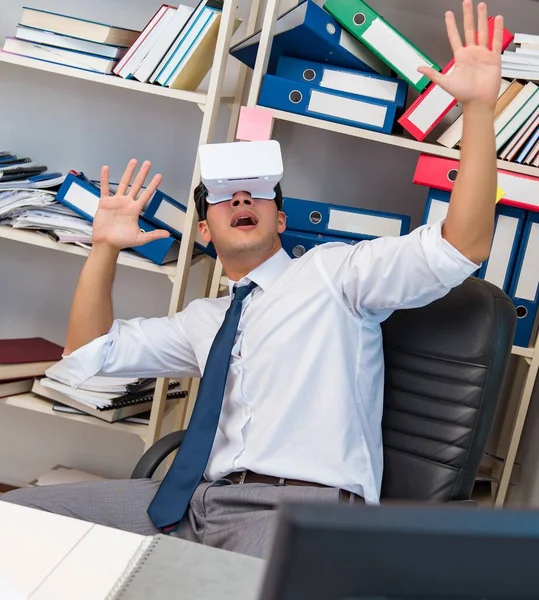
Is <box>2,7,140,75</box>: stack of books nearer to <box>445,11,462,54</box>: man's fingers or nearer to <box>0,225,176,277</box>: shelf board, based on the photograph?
<box>0,225,176,277</box>: shelf board

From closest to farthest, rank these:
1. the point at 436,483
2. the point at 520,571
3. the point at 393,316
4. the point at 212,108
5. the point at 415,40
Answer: the point at 520,571
the point at 436,483
the point at 393,316
the point at 212,108
the point at 415,40

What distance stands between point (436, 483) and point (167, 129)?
1569mm

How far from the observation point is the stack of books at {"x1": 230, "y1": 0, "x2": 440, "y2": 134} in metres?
2.13

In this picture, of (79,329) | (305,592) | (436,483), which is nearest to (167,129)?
(79,329)

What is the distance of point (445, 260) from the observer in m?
1.52

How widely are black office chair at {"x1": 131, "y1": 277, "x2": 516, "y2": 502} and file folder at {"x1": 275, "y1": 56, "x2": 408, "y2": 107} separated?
74 cm

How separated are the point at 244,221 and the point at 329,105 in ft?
1.70

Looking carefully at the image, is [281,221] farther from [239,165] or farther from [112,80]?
[112,80]

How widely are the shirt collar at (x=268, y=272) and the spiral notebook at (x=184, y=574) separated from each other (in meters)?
0.90

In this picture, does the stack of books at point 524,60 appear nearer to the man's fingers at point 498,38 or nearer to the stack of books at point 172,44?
the man's fingers at point 498,38

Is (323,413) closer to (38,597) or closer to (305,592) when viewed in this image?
(38,597)

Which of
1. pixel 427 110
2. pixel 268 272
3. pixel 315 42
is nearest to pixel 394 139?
pixel 427 110

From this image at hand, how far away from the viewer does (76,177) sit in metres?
2.31

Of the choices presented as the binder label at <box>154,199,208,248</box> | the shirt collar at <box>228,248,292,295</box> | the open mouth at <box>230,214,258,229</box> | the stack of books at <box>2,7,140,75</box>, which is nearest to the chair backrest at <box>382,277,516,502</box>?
the shirt collar at <box>228,248,292,295</box>
